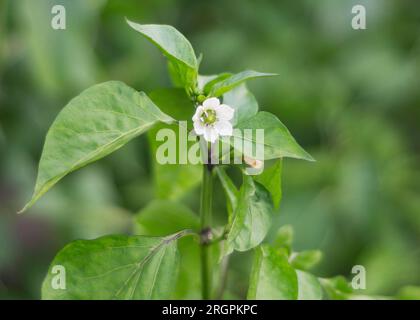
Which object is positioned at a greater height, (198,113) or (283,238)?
(198,113)

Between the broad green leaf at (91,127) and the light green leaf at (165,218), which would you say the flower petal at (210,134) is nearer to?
the broad green leaf at (91,127)

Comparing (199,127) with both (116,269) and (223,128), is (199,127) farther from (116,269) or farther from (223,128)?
(116,269)

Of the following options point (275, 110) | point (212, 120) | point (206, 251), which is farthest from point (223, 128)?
point (275, 110)

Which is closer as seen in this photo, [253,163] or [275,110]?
[253,163]

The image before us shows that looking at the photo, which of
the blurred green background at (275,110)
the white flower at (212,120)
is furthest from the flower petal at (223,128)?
the blurred green background at (275,110)
